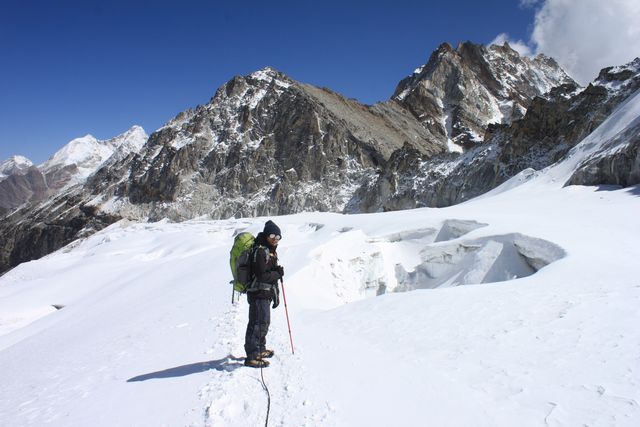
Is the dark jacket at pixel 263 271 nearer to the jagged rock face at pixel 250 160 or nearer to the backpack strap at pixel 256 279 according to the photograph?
the backpack strap at pixel 256 279

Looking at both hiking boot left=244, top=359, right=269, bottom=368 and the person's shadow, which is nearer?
the person's shadow

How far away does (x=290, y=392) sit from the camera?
4008 millimetres

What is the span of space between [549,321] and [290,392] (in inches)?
120

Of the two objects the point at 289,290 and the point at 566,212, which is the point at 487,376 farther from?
the point at 566,212

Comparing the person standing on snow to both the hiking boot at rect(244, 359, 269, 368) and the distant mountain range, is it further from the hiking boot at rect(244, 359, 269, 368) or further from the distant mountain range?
the distant mountain range

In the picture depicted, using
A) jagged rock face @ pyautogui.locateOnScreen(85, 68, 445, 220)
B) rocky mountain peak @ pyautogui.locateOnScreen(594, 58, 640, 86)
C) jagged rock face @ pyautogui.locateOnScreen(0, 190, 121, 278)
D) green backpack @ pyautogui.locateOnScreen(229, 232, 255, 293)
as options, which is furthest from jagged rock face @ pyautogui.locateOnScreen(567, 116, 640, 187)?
jagged rock face @ pyautogui.locateOnScreen(0, 190, 121, 278)

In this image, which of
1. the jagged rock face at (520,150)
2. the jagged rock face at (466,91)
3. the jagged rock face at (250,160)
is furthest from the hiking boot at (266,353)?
the jagged rock face at (466,91)

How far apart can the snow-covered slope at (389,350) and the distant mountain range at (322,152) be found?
28.0 meters

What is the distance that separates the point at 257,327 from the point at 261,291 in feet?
1.42

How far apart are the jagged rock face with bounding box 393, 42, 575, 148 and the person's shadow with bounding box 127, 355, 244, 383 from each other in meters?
80.0

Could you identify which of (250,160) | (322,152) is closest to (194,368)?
(322,152)

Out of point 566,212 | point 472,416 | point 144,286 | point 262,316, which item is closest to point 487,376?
point 472,416

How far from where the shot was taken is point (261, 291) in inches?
195

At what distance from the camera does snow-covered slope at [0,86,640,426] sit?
3.35m
